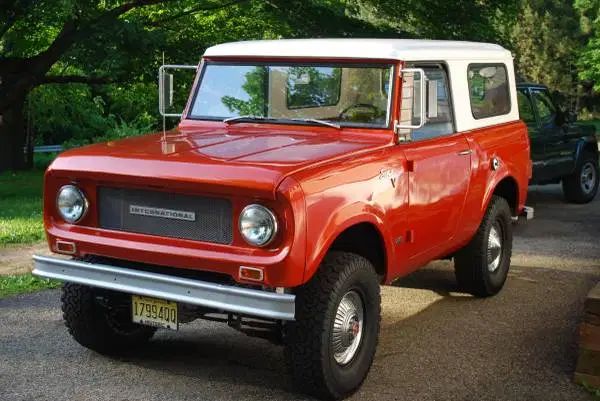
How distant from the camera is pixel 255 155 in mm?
4820

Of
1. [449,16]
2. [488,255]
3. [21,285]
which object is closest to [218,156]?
[488,255]

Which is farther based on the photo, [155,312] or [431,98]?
[431,98]

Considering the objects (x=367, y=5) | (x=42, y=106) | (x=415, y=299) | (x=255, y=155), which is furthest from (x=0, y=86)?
(x=255, y=155)

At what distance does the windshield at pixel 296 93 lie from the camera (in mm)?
5707

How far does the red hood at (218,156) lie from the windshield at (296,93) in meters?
0.20

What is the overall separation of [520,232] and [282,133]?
5.58 m

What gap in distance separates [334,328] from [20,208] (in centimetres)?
1077

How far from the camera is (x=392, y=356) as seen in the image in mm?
5703

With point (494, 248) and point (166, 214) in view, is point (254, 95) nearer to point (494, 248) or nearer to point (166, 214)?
point (166, 214)

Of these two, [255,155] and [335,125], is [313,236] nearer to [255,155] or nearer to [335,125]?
[255,155]

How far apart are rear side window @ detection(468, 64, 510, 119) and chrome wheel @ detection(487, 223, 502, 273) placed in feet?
3.14

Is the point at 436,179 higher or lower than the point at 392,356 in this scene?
higher

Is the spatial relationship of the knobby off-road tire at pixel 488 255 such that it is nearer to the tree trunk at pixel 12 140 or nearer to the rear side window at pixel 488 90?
the rear side window at pixel 488 90

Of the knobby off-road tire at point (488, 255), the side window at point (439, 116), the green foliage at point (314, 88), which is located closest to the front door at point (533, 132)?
the knobby off-road tire at point (488, 255)
